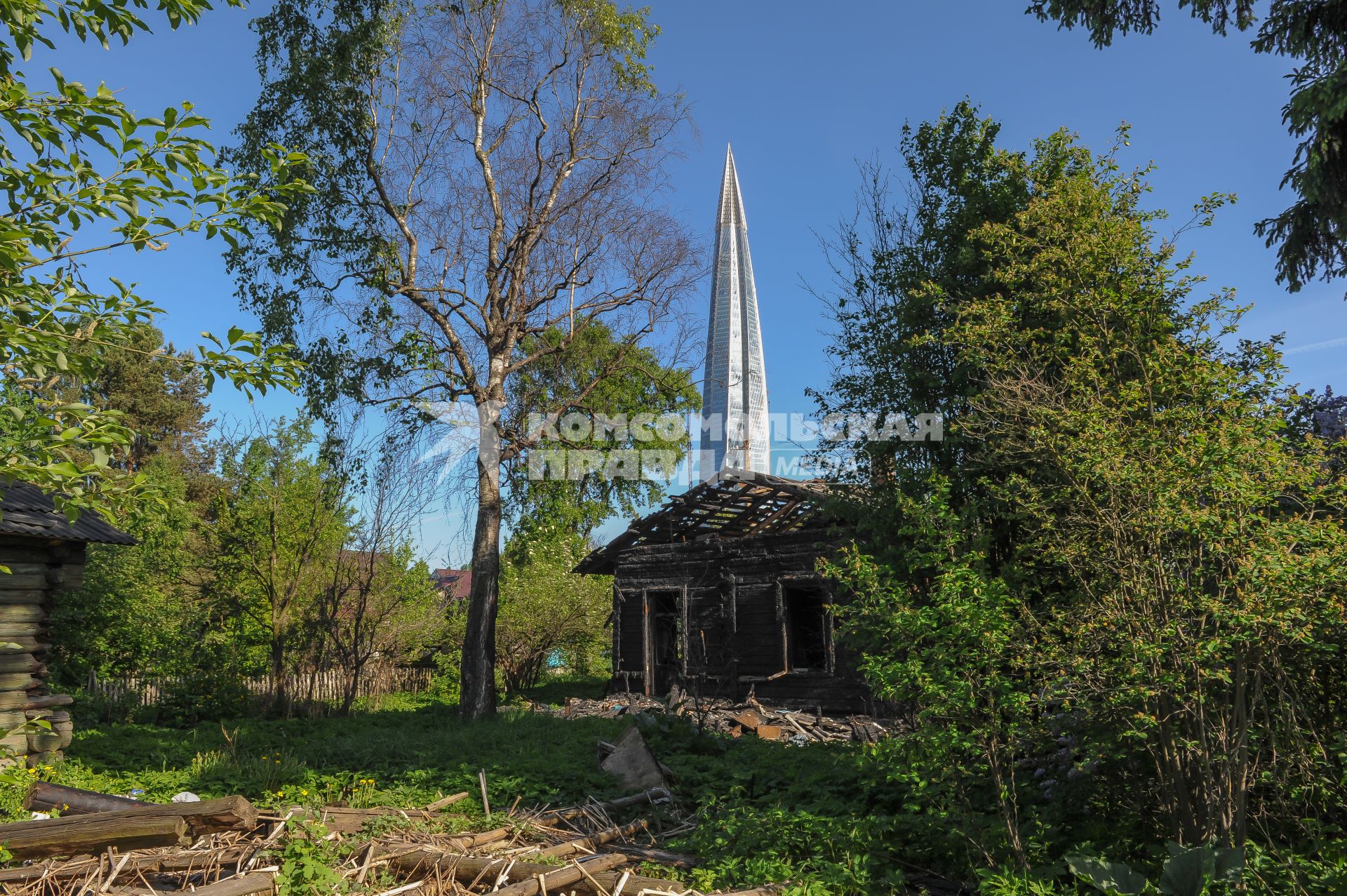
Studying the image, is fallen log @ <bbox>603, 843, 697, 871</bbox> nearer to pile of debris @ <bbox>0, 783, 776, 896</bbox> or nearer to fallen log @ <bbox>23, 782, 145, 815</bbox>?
pile of debris @ <bbox>0, 783, 776, 896</bbox>

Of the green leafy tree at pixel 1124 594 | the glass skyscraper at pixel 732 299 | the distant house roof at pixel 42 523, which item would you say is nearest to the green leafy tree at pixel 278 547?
the distant house roof at pixel 42 523

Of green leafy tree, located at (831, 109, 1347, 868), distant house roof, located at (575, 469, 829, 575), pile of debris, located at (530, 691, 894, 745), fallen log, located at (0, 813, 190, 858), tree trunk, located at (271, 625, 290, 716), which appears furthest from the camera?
tree trunk, located at (271, 625, 290, 716)

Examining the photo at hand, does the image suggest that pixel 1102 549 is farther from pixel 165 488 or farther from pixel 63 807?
pixel 63 807

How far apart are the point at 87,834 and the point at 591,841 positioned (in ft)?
12.2

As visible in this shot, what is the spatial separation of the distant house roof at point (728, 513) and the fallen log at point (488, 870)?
10.1m

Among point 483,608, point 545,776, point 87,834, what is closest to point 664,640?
point 483,608

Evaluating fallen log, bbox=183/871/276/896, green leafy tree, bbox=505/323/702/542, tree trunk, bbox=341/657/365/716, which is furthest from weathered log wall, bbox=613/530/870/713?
fallen log, bbox=183/871/276/896

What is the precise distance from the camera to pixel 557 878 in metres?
6.00

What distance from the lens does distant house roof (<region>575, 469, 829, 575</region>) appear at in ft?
54.1

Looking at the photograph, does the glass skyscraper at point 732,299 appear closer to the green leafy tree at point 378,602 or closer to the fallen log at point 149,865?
the green leafy tree at point 378,602

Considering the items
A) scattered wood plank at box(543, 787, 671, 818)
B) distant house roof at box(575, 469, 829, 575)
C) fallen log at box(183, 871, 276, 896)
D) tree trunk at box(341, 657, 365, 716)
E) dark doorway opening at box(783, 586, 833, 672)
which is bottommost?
scattered wood plank at box(543, 787, 671, 818)

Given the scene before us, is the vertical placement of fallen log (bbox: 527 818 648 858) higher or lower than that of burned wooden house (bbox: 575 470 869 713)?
lower

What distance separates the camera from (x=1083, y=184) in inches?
285

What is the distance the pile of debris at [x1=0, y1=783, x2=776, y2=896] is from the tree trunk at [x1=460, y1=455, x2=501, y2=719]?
844 cm
